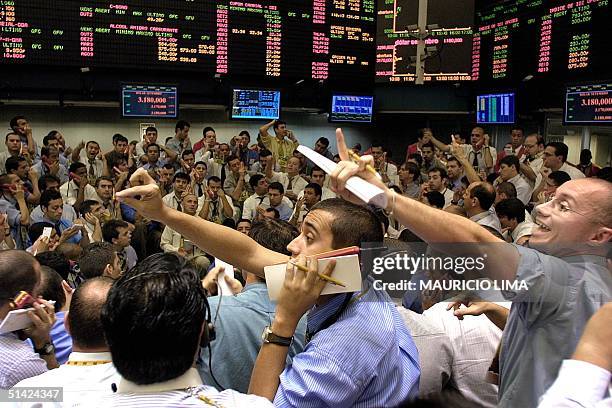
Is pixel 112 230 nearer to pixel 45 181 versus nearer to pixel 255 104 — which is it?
pixel 45 181

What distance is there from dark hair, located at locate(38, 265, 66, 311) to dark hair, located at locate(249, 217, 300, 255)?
2.60 feet

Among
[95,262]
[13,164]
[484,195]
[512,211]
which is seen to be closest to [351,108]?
[13,164]

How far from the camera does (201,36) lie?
7379 millimetres

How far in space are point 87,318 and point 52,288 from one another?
2.62 ft

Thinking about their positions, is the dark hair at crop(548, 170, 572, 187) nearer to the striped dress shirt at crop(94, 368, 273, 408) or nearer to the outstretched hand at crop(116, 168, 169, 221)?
the outstretched hand at crop(116, 168, 169, 221)

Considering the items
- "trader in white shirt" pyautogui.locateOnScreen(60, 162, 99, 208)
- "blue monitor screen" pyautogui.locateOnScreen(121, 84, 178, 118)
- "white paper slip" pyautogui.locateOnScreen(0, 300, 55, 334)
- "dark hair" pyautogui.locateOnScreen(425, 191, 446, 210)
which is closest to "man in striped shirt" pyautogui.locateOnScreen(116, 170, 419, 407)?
"white paper slip" pyautogui.locateOnScreen(0, 300, 55, 334)

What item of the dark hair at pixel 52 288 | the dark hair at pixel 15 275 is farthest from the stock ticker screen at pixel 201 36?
the dark hair at pixel 15 275

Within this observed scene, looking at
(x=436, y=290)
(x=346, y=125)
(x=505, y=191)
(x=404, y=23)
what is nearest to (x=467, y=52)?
(x=404, y=23)

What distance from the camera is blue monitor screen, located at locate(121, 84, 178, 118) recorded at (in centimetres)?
747

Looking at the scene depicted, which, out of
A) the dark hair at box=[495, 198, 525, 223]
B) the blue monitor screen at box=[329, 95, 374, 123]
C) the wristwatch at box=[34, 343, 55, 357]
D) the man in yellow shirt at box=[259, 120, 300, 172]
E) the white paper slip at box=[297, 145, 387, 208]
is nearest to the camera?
the white paper slip at box=[297, 145, 387, 208]

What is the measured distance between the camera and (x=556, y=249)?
152cm

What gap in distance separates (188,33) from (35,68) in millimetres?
1853

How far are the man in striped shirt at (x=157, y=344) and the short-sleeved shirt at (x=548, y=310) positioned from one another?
0.61m

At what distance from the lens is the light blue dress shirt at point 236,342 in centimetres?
182
